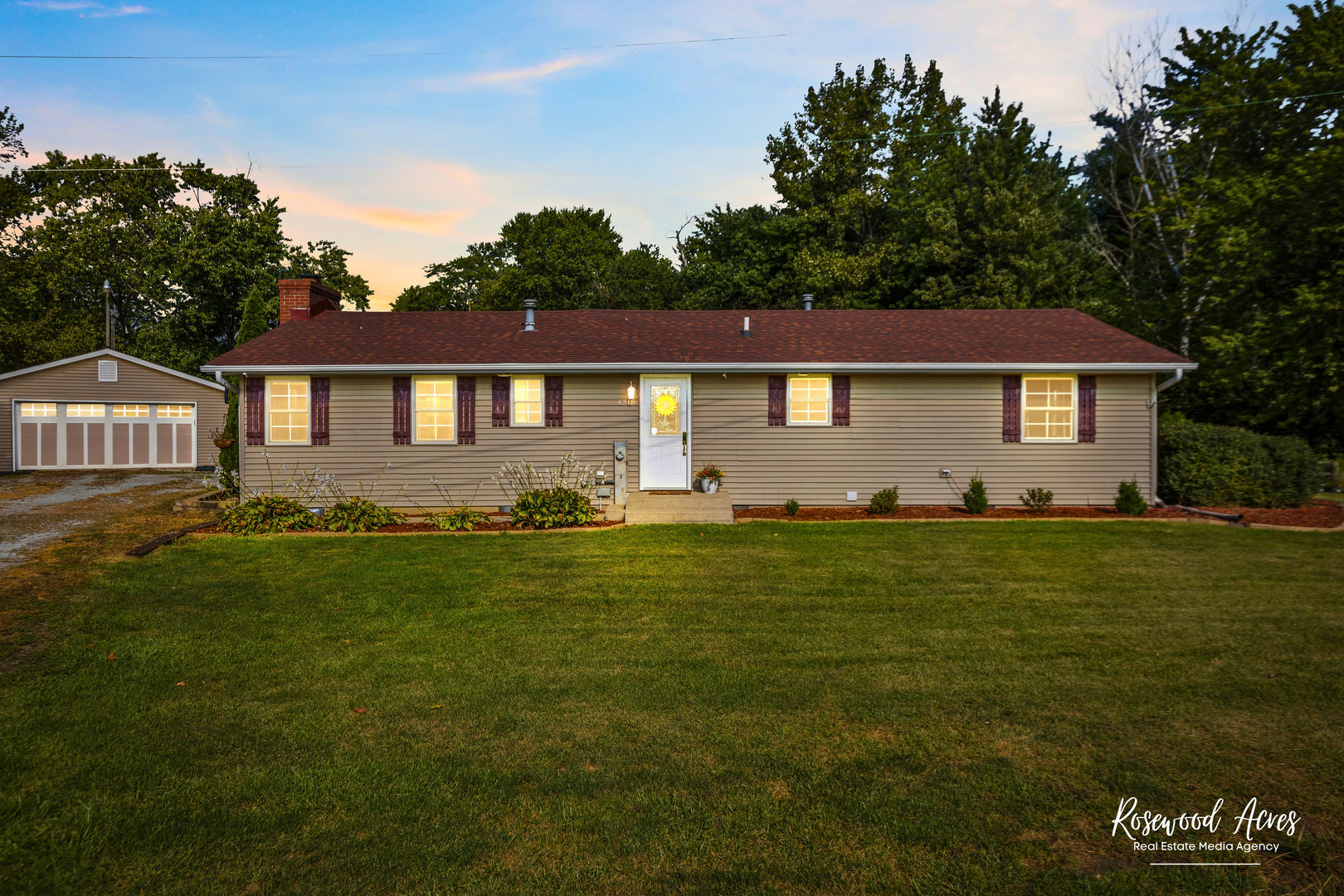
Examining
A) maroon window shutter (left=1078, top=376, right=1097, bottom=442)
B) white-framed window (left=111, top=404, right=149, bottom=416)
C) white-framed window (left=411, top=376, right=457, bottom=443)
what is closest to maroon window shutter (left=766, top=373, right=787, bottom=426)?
maroon window shutter (left=1078, top=376, right=1097, bottom=442)

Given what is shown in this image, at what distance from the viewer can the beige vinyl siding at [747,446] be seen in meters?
14.1

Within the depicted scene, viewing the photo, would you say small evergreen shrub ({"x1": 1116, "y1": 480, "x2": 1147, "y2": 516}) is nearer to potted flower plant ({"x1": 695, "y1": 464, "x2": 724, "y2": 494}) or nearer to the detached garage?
potted flower plant ({"x1": 695, "y1": 464, "x2": 724, "y2": 494})

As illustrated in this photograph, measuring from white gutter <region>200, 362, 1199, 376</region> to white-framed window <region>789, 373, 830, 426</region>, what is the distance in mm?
444

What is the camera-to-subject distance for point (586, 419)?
46.5ft

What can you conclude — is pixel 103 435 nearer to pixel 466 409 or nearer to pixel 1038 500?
pixel 466 409

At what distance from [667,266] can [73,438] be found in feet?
79.5

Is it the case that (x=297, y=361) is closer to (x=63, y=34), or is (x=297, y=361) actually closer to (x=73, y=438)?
(x=63, y=34)

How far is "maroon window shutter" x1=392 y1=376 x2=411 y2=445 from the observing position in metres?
14.1

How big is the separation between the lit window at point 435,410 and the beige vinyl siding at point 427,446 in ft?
0.70

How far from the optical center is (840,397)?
14.2 m

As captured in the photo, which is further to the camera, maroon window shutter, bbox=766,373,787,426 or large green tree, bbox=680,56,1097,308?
large green tree, bbox=680,56,1097,308

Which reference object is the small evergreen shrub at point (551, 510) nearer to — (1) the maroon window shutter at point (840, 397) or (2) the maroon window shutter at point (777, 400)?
(2) the maroon window shutter at point (777, 400)

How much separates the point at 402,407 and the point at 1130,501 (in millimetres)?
13149

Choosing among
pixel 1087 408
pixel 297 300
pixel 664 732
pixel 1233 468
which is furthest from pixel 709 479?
pixel 297 300
